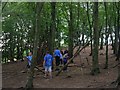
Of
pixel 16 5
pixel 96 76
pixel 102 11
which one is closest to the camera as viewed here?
pixel 96 76

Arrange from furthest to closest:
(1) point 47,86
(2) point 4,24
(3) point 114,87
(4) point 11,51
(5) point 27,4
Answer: (4) point 11,51 < (2) point 4,24 < (5) point 27,4 < (1) point 47,86 < (3) point 114,87

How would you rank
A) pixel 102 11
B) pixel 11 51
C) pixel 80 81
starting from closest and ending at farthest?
1. pixel 80 81
2. pixel 102 11
3. pixel 11 51

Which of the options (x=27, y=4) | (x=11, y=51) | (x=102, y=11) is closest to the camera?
(x=27, y=4)

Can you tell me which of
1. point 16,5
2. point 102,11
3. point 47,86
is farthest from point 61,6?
point 47,86

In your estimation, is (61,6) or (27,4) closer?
(27,4)

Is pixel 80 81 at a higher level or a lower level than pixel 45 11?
lower

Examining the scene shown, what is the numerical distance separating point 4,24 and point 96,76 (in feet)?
43.9

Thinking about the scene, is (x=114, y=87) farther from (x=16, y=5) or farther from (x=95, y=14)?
(x=16, y=5)

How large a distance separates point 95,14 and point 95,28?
3.13ft

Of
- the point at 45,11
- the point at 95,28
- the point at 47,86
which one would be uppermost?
the point at 45,11

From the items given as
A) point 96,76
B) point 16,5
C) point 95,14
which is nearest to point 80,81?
point 96,76

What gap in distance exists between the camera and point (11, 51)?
111ft

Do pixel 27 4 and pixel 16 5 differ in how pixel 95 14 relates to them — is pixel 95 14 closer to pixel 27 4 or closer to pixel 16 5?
pixel 27 4

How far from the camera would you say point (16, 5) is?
2434cm
